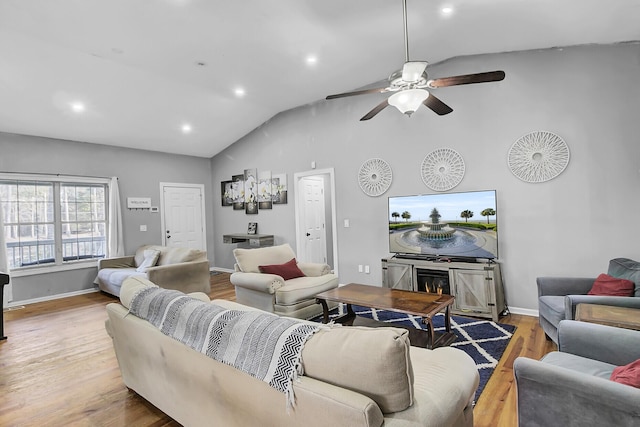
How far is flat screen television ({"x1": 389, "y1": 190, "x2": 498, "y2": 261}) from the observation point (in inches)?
155

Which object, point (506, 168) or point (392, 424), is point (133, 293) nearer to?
point (392, 424)

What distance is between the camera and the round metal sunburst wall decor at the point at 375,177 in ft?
15.9

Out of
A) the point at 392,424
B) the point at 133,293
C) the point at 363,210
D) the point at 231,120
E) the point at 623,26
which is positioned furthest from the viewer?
the point at 231,120

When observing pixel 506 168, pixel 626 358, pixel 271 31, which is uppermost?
pixel 271 31

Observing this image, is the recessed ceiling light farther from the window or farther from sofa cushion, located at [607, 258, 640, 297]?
sofa cushion, located at [607, 258, 640, 297]

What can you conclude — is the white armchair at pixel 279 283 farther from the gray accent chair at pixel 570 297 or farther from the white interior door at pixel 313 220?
the gray accent chair at pixel 570 297

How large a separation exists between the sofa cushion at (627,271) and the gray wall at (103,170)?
6.91 meters

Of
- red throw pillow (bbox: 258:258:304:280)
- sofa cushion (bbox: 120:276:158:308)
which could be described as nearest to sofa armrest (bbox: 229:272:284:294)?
red throw pillow (bbox: 258:258:304:280)

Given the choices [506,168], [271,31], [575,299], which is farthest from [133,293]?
[506,168]

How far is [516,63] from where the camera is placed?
3840 mm

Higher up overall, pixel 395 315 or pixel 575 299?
pixel 575 299

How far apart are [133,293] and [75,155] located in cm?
488

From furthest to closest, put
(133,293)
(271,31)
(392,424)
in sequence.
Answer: (271,31) < (133,293) < (392,424)

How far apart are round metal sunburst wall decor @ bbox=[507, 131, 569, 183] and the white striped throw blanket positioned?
3.58 metres
